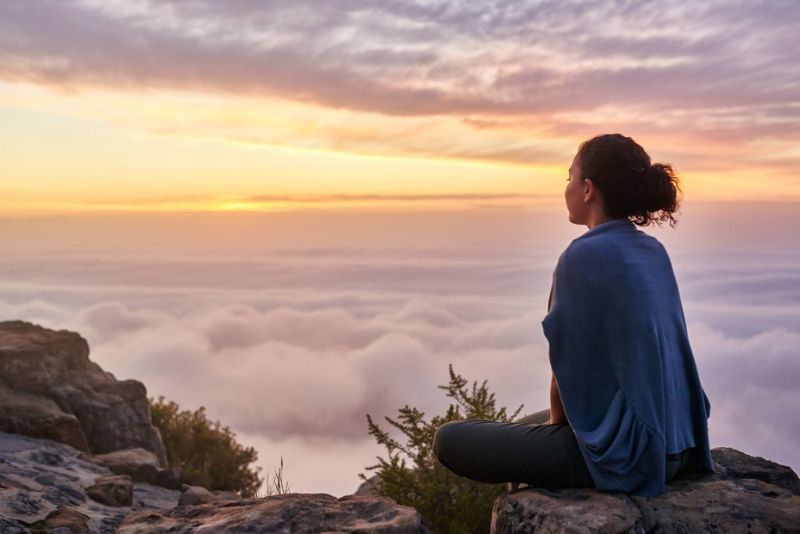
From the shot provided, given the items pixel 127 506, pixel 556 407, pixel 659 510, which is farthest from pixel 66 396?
pixel 659 510

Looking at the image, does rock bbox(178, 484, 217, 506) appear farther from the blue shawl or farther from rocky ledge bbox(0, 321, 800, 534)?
the blue shawl

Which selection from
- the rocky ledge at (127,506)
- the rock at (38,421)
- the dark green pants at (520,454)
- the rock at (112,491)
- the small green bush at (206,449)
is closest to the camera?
the dark green pants at (520,454)

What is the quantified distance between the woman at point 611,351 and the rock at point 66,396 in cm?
688

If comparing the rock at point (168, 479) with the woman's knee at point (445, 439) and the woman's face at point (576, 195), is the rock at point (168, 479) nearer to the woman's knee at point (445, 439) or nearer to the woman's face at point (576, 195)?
the woman's knee at point (445, 439)

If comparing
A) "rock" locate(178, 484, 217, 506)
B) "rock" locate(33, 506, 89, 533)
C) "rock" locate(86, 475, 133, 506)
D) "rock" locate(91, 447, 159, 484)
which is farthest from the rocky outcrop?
"rock" locate(33, 506, 89, 533)

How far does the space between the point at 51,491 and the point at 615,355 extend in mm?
5277

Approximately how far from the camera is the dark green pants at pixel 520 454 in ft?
15.6

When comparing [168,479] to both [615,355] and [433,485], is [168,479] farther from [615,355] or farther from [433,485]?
[615,355]

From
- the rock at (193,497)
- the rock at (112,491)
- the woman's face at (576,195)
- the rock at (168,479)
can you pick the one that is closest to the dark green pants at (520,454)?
the woman's face at (576,195)

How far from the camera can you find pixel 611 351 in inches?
182

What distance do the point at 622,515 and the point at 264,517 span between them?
6.79 feet

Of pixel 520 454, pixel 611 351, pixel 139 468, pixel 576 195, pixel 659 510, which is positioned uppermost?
pixel 576 195

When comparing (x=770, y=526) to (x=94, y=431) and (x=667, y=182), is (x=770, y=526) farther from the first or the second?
(x=94, y=431)

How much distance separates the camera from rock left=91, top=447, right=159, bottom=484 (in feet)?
30.9
